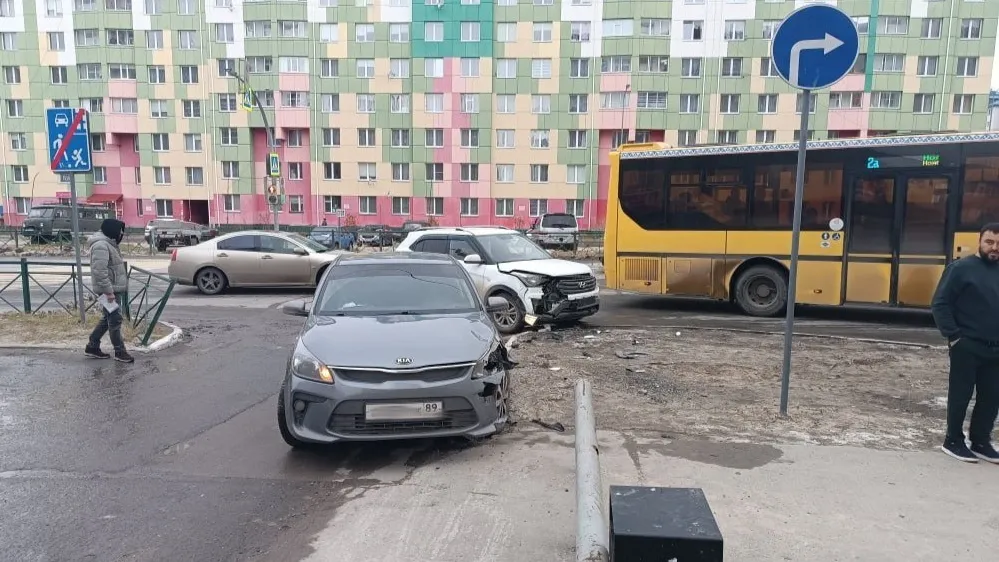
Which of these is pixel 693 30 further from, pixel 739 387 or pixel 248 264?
pixel 739 387

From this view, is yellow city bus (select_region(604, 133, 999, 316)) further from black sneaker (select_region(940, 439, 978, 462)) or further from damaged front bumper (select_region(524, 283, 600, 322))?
black sneaker (select_region(940, 439, 978, 462))

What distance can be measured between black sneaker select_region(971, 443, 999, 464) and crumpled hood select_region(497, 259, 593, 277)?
606 centimetres

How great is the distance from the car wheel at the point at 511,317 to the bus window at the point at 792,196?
4.85 metres

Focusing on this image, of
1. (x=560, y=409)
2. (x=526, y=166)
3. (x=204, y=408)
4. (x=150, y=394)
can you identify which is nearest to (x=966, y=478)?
(x=560, y=409)

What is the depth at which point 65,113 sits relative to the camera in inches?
355

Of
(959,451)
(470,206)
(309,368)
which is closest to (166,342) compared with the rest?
(309,368)

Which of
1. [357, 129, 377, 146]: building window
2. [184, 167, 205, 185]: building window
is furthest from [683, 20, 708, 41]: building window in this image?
[184, 167, 205, 185]: building window

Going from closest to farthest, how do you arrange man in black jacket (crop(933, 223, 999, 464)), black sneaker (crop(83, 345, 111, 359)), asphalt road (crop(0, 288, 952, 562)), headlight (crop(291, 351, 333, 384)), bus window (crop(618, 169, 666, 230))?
asphalt road (crop(0, 288, 952, 562))
man in black jacket (crop(933, 223, 999, 464))
headlight (crop(291, 351, 333, 384))
black sneaker (crop(83, 345, 111, 359))
bus window (crop(618, 169, 666, 230))

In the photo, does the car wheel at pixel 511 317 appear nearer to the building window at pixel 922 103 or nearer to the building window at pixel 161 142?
the building window at pixel 922 103

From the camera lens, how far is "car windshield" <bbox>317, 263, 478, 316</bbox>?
573cm

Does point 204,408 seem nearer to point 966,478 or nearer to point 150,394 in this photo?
point 150,394

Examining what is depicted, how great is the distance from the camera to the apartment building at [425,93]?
48062 millimetres

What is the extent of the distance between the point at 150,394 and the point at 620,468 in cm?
504

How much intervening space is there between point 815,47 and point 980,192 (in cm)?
689
